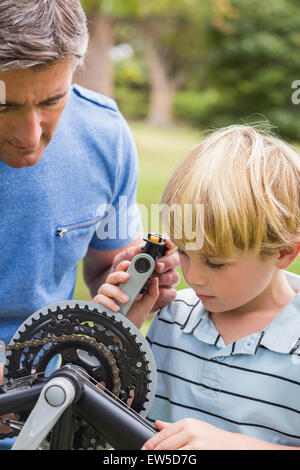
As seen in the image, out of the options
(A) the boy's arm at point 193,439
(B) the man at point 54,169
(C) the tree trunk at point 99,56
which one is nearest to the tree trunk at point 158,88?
(C) the tree trunk at point 99,56

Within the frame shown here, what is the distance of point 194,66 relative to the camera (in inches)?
1378

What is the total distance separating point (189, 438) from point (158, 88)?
35225 millimetres

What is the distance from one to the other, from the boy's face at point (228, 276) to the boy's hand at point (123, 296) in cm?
13

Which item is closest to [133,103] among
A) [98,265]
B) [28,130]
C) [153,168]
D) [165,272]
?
[153,168]

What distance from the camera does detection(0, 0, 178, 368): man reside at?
131 cm

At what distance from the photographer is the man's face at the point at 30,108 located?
1.32 meters

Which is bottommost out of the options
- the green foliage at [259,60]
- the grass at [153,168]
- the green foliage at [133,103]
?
the green foliage at [133,103]

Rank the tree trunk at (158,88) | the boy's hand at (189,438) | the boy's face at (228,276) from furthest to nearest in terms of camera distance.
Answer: the tree trunk at (158,88) → the boy's face at (228,276) → the boy's hand at (189,438)

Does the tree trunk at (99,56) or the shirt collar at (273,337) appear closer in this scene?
the shirt collar at (273,337)

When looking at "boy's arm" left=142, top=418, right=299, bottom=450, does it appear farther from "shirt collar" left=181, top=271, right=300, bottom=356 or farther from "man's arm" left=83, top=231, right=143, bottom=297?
"man's arm" left=83, top=231, right=143, bottom=297

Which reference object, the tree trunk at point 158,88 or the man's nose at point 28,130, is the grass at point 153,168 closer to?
the man's nose at point 28,130

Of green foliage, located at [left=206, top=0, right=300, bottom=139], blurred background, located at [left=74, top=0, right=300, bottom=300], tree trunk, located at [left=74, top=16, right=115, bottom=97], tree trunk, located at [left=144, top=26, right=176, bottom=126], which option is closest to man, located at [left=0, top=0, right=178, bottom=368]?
blurred background, located at [left=74, top=0, right=300, bottom=300]

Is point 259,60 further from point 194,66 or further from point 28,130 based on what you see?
point 28,130

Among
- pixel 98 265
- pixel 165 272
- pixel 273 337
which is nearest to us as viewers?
pixel 273 337
